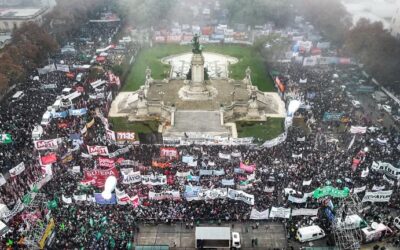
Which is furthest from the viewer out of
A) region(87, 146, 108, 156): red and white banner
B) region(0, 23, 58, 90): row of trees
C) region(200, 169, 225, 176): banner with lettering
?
region(0, 23, 58, 90): row of trees

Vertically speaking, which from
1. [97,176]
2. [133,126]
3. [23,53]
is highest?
[23,53]

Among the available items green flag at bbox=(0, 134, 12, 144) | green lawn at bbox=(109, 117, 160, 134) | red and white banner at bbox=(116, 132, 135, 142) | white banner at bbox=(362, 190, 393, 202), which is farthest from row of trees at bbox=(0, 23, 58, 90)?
white banner at bbox=(362, 190, 393, 202)

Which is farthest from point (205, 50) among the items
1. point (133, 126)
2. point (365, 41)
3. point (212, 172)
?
point (212, 172)

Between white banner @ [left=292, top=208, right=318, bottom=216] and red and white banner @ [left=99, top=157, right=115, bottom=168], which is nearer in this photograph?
white banner @ [left=292, top=208, right=318, bottom=216]

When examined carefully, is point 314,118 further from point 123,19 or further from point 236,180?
point 123,19

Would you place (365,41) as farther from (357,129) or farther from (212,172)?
(212,172)

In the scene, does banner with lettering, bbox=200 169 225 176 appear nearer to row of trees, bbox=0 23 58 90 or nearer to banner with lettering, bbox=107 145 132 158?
banner with lettering, bbox=107 145 132 158

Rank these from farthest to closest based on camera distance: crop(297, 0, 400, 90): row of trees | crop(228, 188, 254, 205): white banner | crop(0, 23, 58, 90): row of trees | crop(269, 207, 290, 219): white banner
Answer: crop(297, 0, 400, 90): row of trees → crop(0, 23, 58, 90): row of trees → crop(228, 188, 254, 205): white banner → crop(269, 207, 290, 219): white banner

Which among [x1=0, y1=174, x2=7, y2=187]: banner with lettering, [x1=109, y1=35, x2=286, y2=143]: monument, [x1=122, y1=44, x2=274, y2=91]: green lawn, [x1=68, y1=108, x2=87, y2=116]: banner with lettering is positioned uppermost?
[x1=0, y1=174, x2=7, y2=187]: banner with lettering
